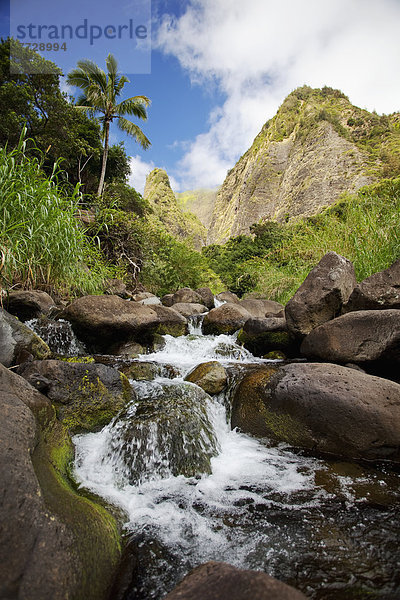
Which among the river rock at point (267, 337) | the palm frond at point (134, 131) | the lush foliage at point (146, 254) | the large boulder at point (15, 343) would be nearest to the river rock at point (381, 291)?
the river rock at point (267, 337)

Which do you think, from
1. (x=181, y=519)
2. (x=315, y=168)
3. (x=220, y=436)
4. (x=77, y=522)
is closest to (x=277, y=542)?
(x=181, y=519)

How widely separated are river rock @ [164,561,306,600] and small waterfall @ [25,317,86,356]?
12.9 feet

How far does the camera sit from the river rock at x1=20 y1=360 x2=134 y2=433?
2605 mm

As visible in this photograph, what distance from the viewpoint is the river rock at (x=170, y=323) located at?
663cm

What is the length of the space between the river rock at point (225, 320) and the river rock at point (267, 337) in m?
1.15

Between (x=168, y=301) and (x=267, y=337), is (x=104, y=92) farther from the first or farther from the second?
(x=267, y=337)

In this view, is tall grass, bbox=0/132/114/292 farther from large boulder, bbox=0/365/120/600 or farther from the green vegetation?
the green vegetation

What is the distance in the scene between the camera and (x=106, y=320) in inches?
187

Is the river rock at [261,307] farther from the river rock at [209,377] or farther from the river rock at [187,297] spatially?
the river rock at [209,377]

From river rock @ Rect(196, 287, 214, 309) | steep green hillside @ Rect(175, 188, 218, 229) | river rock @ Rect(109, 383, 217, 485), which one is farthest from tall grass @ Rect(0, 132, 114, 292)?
steep green hillside @ Rect(175, 188, 218, 229)

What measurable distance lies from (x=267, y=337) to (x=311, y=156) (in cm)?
4076

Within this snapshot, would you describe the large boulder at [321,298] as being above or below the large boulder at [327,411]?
above

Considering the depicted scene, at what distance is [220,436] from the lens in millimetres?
2951

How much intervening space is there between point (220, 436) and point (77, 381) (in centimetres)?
159
